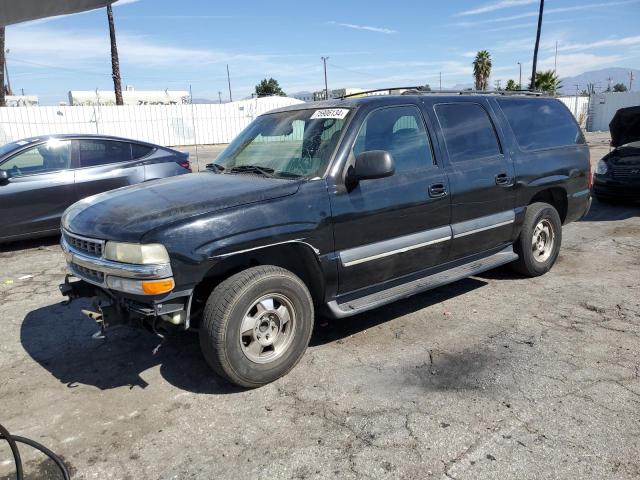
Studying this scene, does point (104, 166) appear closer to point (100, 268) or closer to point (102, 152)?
point (102, 152)

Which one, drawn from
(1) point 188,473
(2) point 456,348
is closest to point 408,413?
(2) point 456,348

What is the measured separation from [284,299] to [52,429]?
159cm

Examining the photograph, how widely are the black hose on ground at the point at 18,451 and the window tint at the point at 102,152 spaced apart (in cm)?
536

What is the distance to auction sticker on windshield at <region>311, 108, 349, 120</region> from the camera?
411 cm

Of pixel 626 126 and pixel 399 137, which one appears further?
pixel 626 126

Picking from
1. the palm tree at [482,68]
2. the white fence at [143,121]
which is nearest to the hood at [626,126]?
the white fence at [143,121]

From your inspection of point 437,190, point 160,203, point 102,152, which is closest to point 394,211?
point 437,190

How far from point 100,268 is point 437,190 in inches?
103

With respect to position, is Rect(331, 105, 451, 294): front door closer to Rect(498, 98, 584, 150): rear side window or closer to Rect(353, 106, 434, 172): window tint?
Rect(353, 106, 434, 172): window tint

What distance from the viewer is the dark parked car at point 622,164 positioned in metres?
9.21

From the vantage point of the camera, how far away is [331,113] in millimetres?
4188

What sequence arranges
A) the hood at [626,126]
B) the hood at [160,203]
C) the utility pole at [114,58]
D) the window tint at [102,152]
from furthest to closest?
the utility pole at [114,58] < the hood at [626,126] < the window tint at [102,152] < the hood at [160,203]

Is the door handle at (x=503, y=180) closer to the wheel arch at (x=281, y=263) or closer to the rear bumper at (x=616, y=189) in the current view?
the wheel arch at (x=281, y=263)

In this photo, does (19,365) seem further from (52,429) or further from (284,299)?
(284,299)
